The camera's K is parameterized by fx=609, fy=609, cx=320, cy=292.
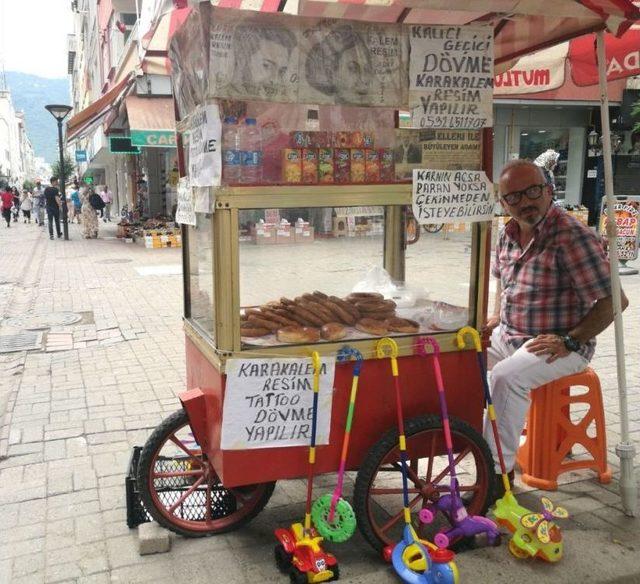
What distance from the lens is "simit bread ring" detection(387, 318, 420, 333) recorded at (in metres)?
2.89

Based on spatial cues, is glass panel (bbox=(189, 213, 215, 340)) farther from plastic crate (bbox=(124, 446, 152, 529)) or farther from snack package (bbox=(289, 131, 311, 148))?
plastic crate (bbox=(124, 446, 152, 529))

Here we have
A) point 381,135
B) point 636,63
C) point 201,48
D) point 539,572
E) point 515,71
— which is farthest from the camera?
point 515,71

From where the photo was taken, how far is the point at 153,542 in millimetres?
2818

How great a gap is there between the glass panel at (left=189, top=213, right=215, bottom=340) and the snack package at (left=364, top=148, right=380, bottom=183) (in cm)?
73

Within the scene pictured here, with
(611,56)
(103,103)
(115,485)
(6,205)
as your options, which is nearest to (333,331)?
(115,485)

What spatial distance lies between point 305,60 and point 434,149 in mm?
718

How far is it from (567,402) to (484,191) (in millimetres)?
1314

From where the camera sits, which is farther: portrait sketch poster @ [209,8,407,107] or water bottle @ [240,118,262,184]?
water bottle @ [240,118,262,184]

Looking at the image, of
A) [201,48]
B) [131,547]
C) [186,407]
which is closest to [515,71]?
[201,48]

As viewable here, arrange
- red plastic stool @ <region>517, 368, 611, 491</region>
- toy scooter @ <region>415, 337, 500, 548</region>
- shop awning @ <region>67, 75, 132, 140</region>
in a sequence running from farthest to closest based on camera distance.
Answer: shop awning @ <region>67, 75, 132, 140</region> < red plastic stool @ <region>517, 368, 611, 491</region> < toy scooter @ <region>415, 337, 500, 548</region>

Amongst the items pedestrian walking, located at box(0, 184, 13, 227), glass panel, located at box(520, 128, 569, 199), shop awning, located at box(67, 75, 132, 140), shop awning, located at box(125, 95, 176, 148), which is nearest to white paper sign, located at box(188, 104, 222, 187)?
shop awning, located at box(67, 75, 132, 140)

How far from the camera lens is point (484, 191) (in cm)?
289

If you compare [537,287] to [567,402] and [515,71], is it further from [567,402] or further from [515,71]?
[515,71]

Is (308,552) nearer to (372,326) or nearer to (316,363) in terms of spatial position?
(316,363)
